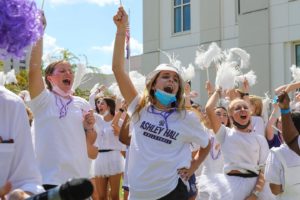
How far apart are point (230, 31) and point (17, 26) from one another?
63.5ft

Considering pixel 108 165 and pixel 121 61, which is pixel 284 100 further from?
pixel 108 165

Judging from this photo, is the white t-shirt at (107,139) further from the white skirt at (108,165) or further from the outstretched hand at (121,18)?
the outstretched hand at (121,18)

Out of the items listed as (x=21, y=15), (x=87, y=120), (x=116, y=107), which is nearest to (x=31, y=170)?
(x=21, y=15)

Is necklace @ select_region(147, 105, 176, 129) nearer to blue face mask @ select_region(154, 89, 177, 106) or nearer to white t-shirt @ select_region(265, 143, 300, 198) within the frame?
blue face mask @ select_region(154, 89, 177, 106)

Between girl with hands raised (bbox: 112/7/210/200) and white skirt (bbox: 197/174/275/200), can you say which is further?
white skirt (bbox: 197/174/275/200)

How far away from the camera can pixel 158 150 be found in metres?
4.04

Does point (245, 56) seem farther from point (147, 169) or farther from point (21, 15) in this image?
point (21, 15)

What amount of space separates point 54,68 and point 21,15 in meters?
2.72

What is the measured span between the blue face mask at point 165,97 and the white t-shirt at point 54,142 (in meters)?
0.77

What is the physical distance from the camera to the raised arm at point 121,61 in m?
4.36

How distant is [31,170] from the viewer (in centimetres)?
202

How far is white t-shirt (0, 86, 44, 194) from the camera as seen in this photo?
6.49ft

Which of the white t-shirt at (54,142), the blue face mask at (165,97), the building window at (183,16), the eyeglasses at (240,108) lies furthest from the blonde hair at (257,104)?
the building window at (183,16)

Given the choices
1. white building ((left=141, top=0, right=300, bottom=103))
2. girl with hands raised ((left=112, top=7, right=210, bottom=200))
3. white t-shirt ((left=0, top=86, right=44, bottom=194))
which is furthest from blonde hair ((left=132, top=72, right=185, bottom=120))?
white building ((left=141, top=0, right=300, bottom=103))
